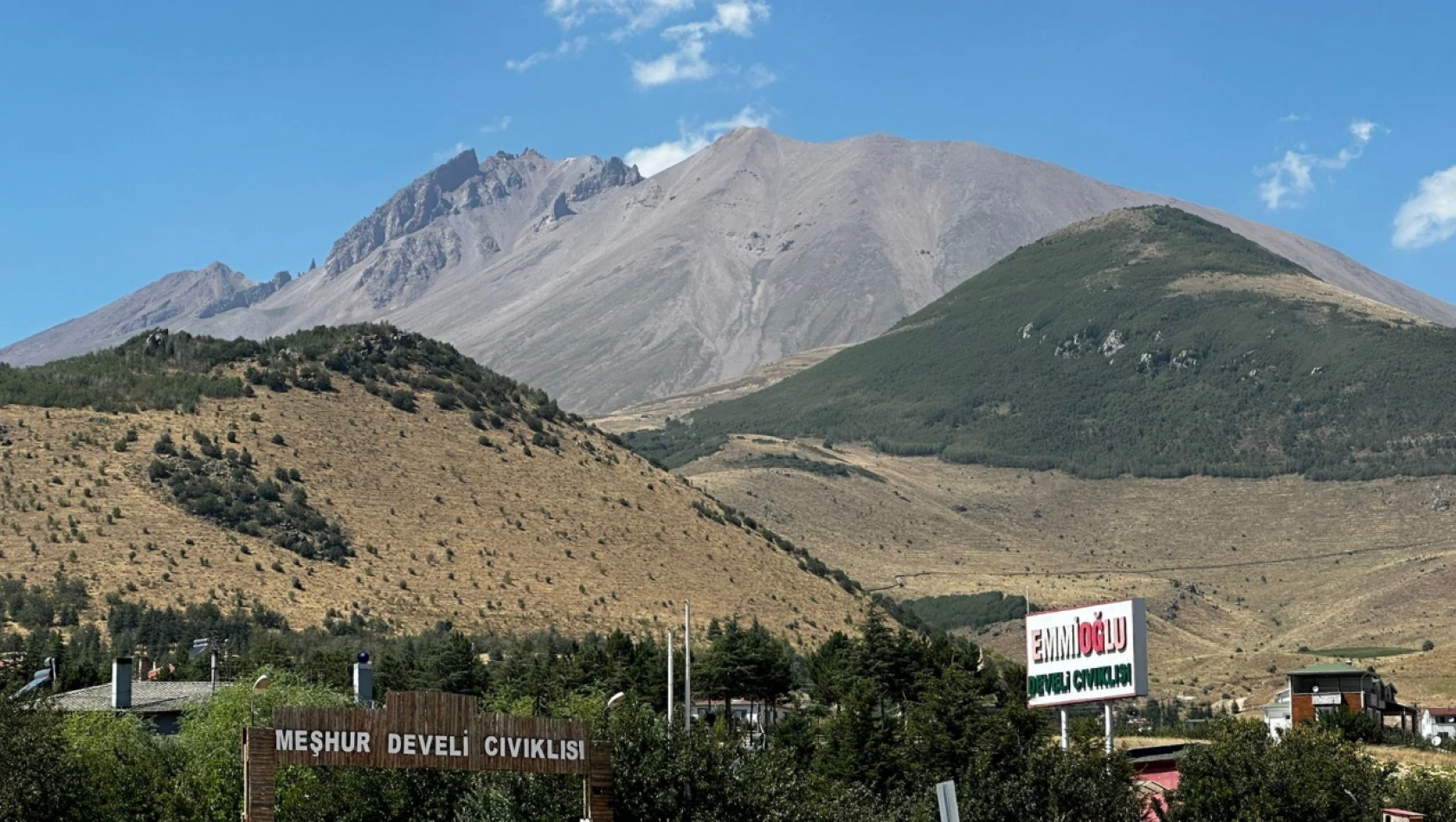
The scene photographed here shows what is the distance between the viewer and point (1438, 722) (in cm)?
11881

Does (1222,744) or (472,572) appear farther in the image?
(472,572)

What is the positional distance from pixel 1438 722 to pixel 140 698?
77.7 metres

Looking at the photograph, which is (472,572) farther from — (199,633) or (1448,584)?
(1448,584)

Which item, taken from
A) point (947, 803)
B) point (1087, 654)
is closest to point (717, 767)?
point (1087, 654)

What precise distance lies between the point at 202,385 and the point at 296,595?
34.0 metres

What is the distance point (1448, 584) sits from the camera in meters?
197

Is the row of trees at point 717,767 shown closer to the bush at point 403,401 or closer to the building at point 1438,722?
the building at point 1438,722

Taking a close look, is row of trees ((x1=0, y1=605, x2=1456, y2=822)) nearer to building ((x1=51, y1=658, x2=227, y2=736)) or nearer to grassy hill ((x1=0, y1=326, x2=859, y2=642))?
building ((x1=51, y1=658, x2=227, y2=736))

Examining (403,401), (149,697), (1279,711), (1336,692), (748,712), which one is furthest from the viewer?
(403,401)

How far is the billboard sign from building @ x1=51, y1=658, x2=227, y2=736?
25.5 m

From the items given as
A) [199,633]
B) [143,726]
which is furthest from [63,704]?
[199,633]

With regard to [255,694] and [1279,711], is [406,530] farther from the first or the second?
[255,694]

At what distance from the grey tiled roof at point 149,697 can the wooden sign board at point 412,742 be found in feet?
89.6

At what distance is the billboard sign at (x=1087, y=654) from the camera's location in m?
49.8
